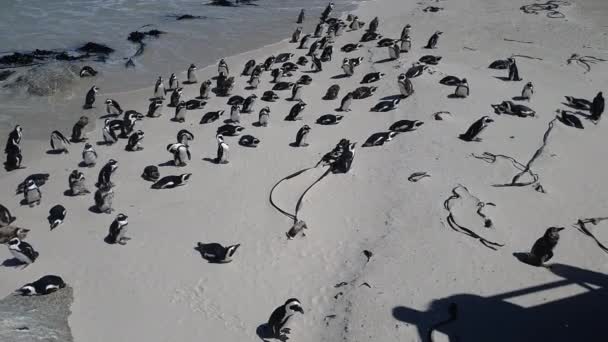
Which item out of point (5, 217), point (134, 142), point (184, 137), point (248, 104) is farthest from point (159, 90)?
point (5, 217)

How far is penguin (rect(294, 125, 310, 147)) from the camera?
11.5 m

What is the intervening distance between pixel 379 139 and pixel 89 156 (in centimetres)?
565

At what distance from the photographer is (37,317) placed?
688 centimetres

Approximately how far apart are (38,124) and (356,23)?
1230cm

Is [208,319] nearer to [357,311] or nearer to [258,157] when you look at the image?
[357,311]

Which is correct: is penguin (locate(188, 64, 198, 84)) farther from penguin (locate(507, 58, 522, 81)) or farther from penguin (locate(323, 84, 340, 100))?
penguin (locate(507, 58, 522, 81))

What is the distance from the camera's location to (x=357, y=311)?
6941mm

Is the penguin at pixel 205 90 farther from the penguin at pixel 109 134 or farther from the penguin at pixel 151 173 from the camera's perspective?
the penguin at pixel 151 173

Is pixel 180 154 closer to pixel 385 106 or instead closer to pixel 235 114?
pixel 235 114

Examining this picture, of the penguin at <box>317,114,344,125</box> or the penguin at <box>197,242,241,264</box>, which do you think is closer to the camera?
the penguin at <box>197,242,241,264</box>

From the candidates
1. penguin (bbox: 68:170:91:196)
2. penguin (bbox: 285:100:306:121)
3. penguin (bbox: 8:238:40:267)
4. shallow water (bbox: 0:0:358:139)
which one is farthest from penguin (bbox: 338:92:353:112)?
penguin (bbox: 8:238:40:267)

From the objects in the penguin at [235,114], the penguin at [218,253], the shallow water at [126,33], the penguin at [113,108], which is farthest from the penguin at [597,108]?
the shallow water at [126,33]

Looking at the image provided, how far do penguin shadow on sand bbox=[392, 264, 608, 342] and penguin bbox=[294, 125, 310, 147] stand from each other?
5.24 m

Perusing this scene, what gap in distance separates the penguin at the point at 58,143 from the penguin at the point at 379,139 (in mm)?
6138
